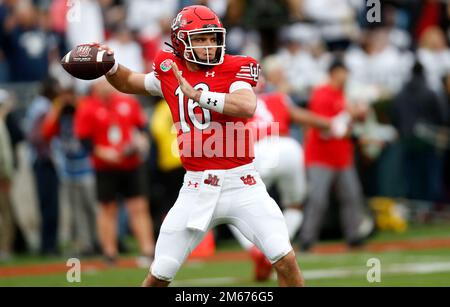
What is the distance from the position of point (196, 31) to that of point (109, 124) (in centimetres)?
563

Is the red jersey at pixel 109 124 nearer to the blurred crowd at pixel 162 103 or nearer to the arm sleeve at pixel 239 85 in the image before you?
the blurred crowd at pixel 162 103

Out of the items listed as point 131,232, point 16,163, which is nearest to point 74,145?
point 16,163

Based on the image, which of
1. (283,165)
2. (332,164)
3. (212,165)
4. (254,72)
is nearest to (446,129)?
(332,164)

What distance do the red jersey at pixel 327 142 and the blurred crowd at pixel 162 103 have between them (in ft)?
2.17

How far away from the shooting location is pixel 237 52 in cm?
1588

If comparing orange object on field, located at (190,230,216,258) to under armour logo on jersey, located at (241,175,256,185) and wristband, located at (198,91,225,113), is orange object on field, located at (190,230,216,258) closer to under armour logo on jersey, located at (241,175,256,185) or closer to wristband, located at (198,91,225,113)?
under armour logo on jersey, located at (241,175,256,185)

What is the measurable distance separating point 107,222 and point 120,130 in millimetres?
1061

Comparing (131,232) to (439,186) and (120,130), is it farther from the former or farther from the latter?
(439,186)

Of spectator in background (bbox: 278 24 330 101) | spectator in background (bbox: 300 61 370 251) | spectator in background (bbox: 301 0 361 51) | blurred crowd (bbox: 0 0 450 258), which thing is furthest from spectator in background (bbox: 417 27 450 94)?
spectator in background (bbox: 300 61 370 251)

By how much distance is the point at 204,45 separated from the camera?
23.1ft

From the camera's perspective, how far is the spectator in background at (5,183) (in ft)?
42.8

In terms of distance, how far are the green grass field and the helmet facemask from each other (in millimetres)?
3047

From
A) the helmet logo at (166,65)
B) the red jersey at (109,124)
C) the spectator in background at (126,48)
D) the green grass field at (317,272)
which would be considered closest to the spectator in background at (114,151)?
the red jersey at (109,124)

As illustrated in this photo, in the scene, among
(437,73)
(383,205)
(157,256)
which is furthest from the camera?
(437,73)
